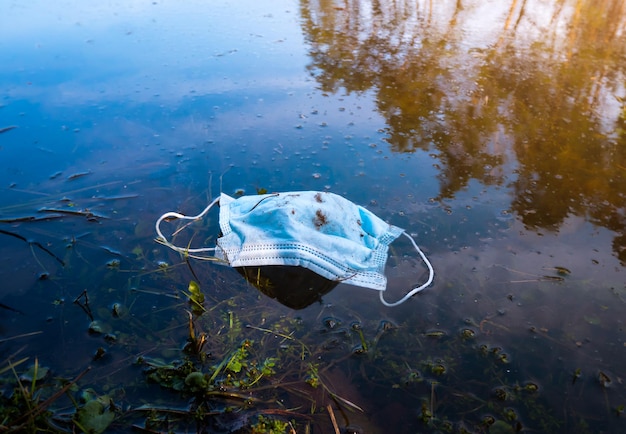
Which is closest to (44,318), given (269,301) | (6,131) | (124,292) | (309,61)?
(124,292)

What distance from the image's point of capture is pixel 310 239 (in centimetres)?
243

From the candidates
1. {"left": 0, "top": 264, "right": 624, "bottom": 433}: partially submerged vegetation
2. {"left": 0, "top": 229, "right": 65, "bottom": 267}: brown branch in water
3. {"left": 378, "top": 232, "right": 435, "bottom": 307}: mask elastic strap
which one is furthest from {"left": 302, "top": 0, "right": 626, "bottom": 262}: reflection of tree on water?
{"left": 0, "top": 229, "right": 65, "bottom": 267}: brown branch in water

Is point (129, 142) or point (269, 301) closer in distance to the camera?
point (269, 301)

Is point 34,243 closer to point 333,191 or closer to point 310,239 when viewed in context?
point 310,239

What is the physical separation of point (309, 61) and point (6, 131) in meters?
2.97

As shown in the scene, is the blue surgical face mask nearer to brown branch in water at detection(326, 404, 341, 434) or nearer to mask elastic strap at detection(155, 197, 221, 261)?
mask elastic strap at detection(155, 197, 221, 261)

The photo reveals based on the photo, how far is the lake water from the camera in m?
1.88

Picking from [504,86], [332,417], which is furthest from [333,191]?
[504,86]

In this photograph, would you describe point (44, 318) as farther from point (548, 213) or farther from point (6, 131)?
point (548, 213)

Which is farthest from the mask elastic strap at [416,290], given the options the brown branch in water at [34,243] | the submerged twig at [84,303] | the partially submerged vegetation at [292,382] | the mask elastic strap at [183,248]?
the brown branch in water at [34,243]

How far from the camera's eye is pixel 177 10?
621cm

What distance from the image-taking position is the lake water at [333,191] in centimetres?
188

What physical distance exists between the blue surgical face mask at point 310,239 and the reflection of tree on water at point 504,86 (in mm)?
772

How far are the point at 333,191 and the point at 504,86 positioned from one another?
7.93ft
